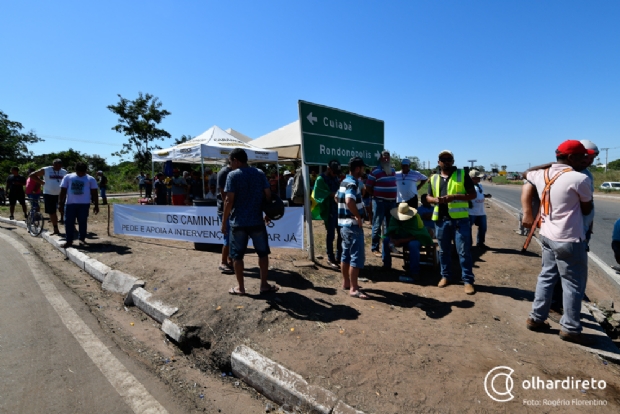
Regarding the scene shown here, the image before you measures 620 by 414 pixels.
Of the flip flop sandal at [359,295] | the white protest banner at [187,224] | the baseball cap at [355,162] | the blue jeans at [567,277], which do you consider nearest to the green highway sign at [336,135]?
the white protest banner at [187,224]

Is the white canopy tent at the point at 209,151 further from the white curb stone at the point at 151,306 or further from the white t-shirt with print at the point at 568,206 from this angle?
the white t-shirt with print at the point at 568,206

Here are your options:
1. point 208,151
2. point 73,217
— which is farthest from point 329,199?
point 208,151

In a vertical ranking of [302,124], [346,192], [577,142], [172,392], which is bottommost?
[172,392]

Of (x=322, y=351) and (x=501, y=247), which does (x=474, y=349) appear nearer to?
(x=322, y=351)

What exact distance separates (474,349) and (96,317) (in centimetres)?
428

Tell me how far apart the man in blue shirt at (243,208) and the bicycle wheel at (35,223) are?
25.0 feet

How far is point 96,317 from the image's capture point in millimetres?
4258

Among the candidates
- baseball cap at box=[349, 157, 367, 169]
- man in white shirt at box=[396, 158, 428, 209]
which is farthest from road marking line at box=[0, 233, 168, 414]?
man in white shirt at box=[396, 158, 428, 209]

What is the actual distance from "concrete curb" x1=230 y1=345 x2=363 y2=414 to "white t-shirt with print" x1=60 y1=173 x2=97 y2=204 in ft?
20.1

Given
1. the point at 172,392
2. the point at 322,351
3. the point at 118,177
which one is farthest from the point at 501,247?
the point at 118,177

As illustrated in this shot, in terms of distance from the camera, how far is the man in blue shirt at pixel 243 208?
413 cm

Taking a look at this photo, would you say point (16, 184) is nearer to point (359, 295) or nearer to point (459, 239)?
point (359, 295)

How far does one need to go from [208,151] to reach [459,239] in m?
8.47

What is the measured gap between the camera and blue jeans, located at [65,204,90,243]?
7.29 metres
